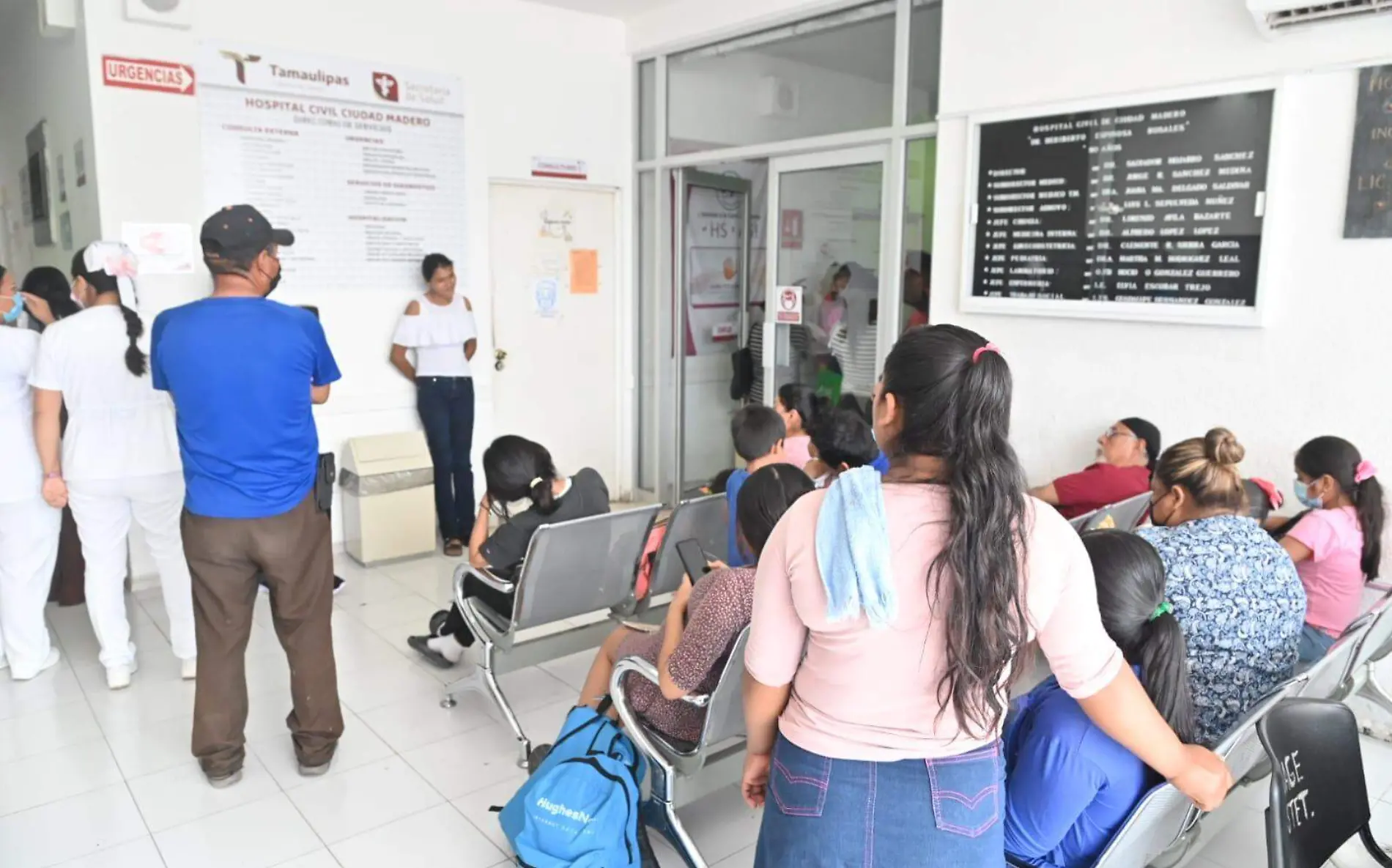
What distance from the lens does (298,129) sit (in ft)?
15.5

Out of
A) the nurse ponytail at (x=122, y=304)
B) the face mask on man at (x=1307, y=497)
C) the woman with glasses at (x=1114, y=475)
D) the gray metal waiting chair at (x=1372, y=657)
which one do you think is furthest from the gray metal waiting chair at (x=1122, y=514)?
the nurse ponytail at (x=122, y=304)

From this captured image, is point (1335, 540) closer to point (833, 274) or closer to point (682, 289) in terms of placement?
point (833, 274)

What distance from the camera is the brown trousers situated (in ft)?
8.55

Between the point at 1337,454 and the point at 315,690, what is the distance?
10.1 ft

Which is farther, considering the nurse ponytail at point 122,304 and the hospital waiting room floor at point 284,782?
the nurse ponytail at point 122,304

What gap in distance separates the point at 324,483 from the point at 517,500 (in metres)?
0.56

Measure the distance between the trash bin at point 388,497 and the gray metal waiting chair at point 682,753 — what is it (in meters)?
2.86

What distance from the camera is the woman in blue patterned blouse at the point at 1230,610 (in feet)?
6.53

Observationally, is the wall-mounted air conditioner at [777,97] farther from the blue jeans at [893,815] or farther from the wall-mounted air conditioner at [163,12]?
the blue jeans at [893,815]

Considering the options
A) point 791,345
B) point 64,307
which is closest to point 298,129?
point 64,307

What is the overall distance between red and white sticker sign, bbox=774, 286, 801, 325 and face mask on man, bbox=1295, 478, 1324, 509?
2.66m

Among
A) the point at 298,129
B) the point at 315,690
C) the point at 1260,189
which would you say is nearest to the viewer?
the point at 315,690

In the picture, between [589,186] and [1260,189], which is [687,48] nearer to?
[589,186]

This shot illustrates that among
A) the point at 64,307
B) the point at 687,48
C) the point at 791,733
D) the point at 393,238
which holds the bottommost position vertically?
the point at 791,733
